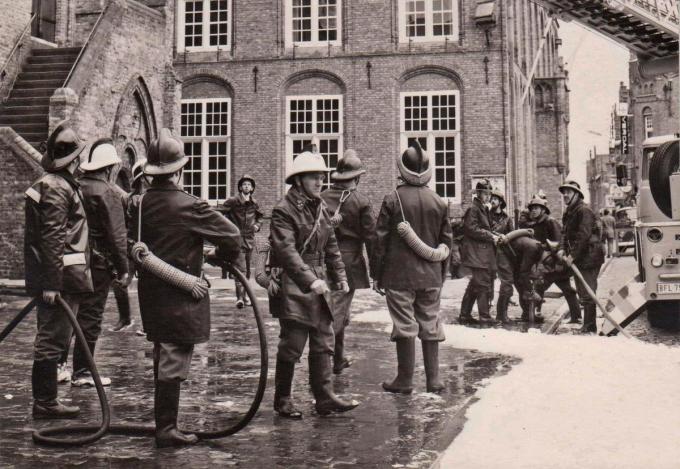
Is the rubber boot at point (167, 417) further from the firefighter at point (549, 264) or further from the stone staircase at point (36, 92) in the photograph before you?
the stone staircase at point (36, 92)

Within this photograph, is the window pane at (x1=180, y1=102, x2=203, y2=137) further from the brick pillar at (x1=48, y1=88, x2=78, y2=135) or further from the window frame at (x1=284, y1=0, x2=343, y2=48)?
the brick pillar at (x1=48, y1=88, x2=78, y2=135)

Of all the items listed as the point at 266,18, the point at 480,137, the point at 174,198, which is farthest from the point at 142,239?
the point at 266,18

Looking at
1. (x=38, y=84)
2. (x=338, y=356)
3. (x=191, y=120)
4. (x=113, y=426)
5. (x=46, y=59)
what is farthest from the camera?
(x=191, y=120)

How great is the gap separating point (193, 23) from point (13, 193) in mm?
12071

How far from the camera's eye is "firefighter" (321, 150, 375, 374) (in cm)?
721

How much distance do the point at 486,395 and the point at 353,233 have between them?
214cm

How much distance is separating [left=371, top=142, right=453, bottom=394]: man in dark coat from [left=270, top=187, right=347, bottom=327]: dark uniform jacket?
34.6 inches

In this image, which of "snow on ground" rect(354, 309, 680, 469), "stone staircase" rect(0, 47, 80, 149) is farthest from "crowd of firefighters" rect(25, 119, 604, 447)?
"stone staircase" rect(0, 47, 80, 149)

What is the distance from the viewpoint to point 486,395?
590 cm

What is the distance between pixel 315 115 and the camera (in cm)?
2459

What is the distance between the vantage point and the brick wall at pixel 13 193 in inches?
612

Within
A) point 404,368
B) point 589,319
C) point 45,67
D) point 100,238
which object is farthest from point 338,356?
point 45,67

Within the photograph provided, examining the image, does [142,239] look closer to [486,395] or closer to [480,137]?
[486,395]

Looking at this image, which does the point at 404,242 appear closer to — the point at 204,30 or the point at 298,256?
the point at 298,256
